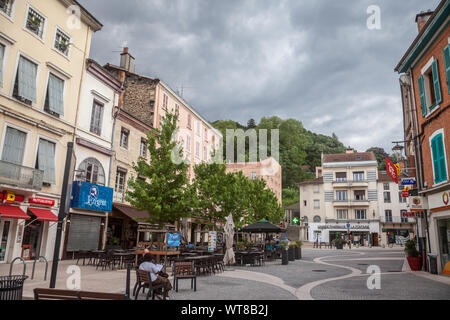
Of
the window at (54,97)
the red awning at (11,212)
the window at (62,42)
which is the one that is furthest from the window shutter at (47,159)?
the window at (62,42)

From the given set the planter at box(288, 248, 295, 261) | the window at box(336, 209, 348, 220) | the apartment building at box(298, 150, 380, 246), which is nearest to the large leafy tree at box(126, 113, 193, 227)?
the planter at box(288, 248, 295, 261)

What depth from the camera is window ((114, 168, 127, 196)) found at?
22953 millimetres

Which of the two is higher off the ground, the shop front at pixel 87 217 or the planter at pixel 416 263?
the shop front at pixel 87 217

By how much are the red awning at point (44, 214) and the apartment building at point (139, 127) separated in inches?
182

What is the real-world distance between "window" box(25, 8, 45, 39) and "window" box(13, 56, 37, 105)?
177cm

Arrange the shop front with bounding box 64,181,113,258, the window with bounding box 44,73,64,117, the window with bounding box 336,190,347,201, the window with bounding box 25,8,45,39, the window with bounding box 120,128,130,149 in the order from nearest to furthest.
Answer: the window with bounding box 25,8,45,39
the window with bounding box 44,73,64,117
the shop front with bounding box 64,181,113,258
the window with bounding box 120,128,130,149
the window with bounding box 336,190,347,201

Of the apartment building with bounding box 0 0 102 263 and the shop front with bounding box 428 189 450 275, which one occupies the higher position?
the apartment building with bounding box 0 0 102 263

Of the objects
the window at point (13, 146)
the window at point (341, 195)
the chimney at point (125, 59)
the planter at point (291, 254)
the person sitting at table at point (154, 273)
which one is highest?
the chimney at point (125, 59)

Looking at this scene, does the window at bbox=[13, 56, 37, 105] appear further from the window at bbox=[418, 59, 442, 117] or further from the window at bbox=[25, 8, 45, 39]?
the window at bbox=[418, 59, 442, 117]

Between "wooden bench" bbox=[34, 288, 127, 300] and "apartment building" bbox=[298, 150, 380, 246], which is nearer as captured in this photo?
"wooden bench" bbox=[34, 288, 127, 300]

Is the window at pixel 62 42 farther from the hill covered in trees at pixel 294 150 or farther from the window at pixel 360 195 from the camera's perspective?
the hill covered in trees at pixel 294 150

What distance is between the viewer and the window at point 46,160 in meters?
17.0

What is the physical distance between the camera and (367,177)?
52.0 metres

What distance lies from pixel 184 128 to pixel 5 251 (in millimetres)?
19968
